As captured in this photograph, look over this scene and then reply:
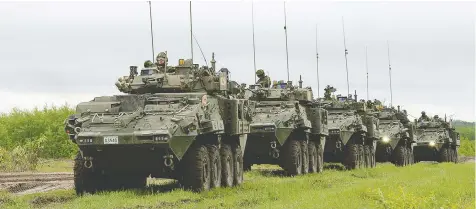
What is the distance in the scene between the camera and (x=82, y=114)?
17875mm

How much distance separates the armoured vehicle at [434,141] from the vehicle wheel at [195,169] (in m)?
28.0

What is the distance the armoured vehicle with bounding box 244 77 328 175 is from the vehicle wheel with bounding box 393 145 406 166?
1090cm

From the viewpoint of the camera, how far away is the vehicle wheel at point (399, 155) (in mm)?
39719

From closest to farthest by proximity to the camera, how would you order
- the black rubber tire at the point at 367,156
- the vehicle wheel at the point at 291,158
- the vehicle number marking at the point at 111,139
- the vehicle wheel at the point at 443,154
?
the vehicle number marking at the point at 111,139
the vehicle wheel at the point at 291,158
the black rubber tire at the point at 367,156
the vehicle wheel at the point at 443,154

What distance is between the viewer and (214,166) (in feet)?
61.8

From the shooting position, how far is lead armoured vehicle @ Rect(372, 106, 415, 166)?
1561 inches

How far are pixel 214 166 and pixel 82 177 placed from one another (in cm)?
299

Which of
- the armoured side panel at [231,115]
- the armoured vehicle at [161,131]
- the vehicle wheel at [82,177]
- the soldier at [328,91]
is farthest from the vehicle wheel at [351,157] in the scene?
the vehicle wheel at [82,177]

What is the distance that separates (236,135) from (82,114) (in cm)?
487

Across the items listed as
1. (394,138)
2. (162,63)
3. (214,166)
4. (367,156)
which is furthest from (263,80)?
(394,138)

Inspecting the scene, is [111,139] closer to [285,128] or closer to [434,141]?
[285,128]

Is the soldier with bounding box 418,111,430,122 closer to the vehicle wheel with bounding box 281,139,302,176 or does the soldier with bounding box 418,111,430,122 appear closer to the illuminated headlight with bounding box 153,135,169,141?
the vehicle wheel with bounding box 281,139,302,176

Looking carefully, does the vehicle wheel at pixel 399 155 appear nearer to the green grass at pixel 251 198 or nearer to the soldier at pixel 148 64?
the green grass at pixel 251 198

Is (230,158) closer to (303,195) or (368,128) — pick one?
(303,195)
